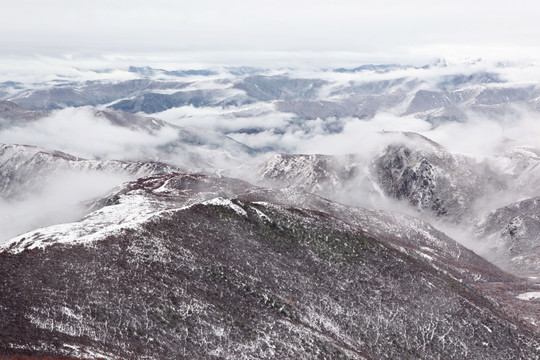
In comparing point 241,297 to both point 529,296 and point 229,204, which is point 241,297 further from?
point 529,296

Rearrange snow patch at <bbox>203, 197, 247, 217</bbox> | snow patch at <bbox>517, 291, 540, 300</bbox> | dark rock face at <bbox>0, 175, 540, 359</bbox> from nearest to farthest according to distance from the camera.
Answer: dark rock face at <bbox>0, 175, 540, 359</bbox> → snow patch at <bbox>203, 197, 247, 217</bbox> → snow patch at <bbox>517, 291, 540, 300</bbox>

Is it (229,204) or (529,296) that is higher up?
(229,204)

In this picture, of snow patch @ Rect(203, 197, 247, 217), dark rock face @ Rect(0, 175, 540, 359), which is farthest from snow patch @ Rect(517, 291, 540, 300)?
snow patch @ Rect(203, 197, 247, 217)

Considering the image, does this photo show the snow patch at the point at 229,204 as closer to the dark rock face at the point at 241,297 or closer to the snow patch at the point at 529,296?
the dark rock face at the point at 241,297

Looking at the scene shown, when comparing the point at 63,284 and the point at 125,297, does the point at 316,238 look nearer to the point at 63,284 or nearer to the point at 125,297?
the point at 125,297

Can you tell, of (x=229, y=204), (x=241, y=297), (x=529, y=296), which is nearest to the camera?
(x=241, y=297)

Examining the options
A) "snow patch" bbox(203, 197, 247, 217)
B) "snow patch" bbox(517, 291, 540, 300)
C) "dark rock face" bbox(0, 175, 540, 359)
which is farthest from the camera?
"snow patch" bbox(517, 291, 540, 300)

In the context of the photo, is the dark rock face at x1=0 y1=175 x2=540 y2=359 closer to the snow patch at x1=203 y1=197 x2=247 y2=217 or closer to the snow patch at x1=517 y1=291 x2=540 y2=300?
the snow patch at x1=203 y1=197 x2=247 y2=217

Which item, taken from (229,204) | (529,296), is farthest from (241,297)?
(529,296)

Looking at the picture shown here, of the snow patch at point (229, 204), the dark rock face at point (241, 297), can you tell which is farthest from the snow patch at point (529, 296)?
the snow patch at point (229, 204)

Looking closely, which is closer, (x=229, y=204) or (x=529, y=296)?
(x=229, y=204)
